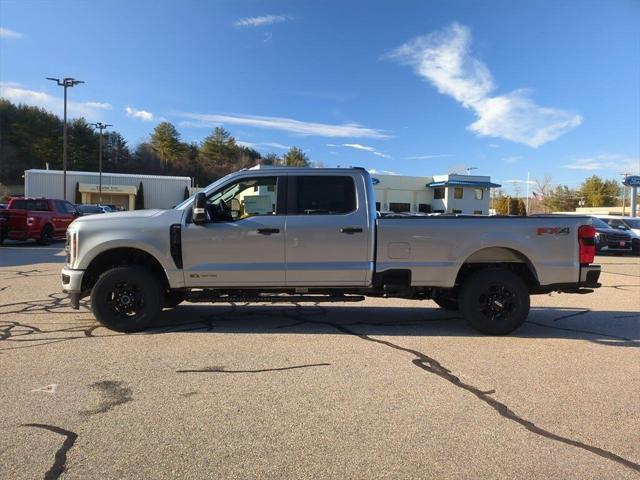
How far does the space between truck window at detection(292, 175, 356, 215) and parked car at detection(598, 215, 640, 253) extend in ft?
65.3

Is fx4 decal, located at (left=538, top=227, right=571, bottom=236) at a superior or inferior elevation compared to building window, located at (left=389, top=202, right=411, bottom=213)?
inferior

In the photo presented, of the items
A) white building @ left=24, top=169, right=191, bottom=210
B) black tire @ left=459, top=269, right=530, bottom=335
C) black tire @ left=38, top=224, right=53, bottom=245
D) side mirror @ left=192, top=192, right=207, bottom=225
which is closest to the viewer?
side mirror @ left=192, top=192, right=207, bottom=225

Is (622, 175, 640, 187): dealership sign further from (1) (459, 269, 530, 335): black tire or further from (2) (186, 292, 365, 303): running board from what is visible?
(2) (186, 292, 365, 303): running board

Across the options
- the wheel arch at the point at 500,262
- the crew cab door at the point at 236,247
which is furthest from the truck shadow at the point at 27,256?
the wheel arch at the point at 500,262

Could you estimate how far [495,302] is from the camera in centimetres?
667

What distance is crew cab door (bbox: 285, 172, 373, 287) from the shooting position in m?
6.55

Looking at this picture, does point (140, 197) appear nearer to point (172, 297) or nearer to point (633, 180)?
point (633, 180)

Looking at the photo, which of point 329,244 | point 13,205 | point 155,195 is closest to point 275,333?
point 329,244

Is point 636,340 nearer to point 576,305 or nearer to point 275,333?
point 576,305

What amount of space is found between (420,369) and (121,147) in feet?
401

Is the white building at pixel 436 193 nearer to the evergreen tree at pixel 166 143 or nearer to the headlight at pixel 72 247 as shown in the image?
the headlight at pixel 72 247

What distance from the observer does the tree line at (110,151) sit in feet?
322

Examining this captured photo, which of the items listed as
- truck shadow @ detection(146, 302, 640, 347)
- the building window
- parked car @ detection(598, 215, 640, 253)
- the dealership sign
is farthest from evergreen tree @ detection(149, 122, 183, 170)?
truck shadow @ detection(146, 302, 640, 347)

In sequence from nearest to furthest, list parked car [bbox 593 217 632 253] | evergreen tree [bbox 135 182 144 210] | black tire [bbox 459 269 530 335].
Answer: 1. black tire [bbox 459 269 530 335]
2. parked car [bbox 593 217 632 253]
3. evergreen tree [bbox 135 182 144 210]
